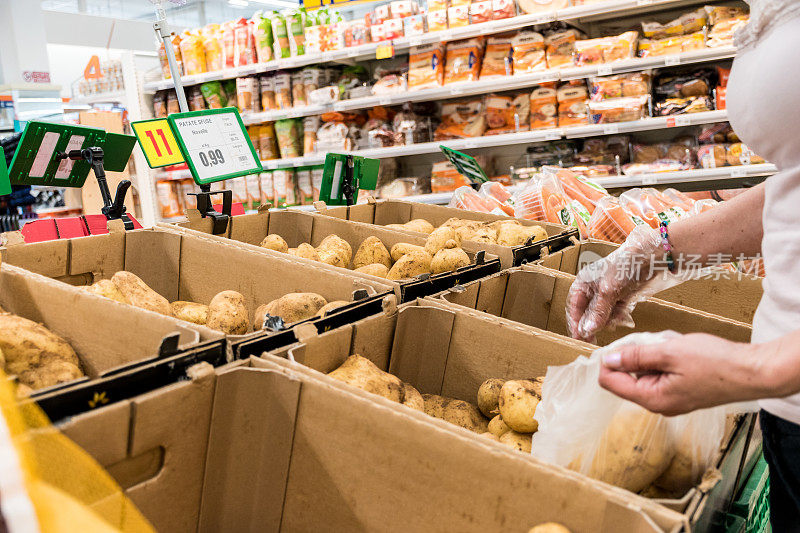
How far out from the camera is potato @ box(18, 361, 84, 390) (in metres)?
1.09

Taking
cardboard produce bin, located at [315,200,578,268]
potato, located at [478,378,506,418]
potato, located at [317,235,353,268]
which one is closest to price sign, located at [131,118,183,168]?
cardboard produce bin, located at [315,200,578,268]

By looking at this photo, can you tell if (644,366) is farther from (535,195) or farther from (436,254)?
(535,195)

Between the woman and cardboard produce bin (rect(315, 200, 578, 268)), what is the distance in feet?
2.25

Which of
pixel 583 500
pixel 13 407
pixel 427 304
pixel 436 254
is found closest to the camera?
pixel 13 407

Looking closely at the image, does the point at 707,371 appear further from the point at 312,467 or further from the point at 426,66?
the point at 426,66

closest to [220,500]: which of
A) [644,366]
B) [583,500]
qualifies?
[583,500]

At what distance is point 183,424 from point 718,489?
759mm

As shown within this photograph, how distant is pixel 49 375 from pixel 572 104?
11.6ft

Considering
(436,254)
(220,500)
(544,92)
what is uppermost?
(544,92)

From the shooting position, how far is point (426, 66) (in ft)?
14.2

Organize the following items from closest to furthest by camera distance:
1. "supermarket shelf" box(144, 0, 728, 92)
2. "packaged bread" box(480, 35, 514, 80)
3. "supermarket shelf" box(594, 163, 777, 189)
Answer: "supermarket shelf" box(594, 163, 777, 189), "supermarket shelf" box(144, 0, 728, 92), "packaged bread" box(480, 35, 514, 80)

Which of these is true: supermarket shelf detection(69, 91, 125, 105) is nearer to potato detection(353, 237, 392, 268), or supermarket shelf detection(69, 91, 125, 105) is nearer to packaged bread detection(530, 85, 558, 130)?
packaged bread detection(530, 85, 558, 130)

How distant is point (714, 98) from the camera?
3559 millimetres

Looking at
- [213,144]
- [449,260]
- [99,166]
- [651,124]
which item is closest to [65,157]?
[99,166]
